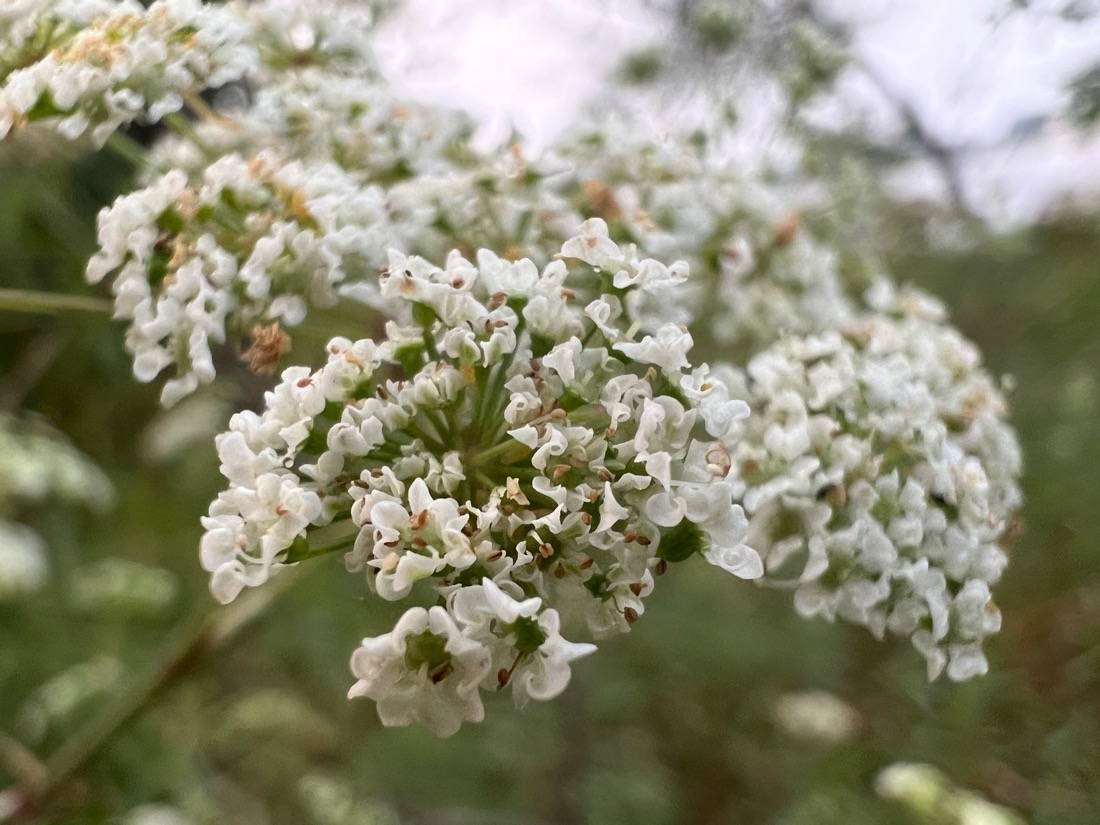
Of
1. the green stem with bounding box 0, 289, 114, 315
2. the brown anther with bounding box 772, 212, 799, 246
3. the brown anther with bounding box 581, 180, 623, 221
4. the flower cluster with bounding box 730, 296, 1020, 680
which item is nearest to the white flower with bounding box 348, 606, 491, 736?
the flower cluster with bounding box 730, 296, 1020, 680

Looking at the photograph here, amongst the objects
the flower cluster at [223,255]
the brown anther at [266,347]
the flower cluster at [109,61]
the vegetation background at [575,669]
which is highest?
the flower cluster at [109,61]

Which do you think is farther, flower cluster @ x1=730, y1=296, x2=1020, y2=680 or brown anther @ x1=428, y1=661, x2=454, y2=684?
flower cluster @ x1=730, y1=296, x2=1020, y2=680

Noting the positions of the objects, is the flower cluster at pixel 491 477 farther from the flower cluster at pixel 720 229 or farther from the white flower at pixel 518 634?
the flower cluster at pixel 720 229

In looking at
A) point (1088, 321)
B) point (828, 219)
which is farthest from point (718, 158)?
point (1088, 321)

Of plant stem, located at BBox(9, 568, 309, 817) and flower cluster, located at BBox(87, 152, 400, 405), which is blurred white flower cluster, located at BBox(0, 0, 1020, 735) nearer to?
flower cluster, located at BBox(87, 152, 400, 405)

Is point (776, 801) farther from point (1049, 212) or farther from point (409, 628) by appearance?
point (409, 628)

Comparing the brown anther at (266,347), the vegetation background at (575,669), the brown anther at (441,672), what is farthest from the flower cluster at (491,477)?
the vegetation background at (575,669)

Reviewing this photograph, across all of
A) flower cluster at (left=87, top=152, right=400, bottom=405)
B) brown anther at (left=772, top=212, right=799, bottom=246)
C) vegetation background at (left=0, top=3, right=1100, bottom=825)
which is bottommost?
vegetation background at (left=0, top=3, right=1100, bottom=825)
